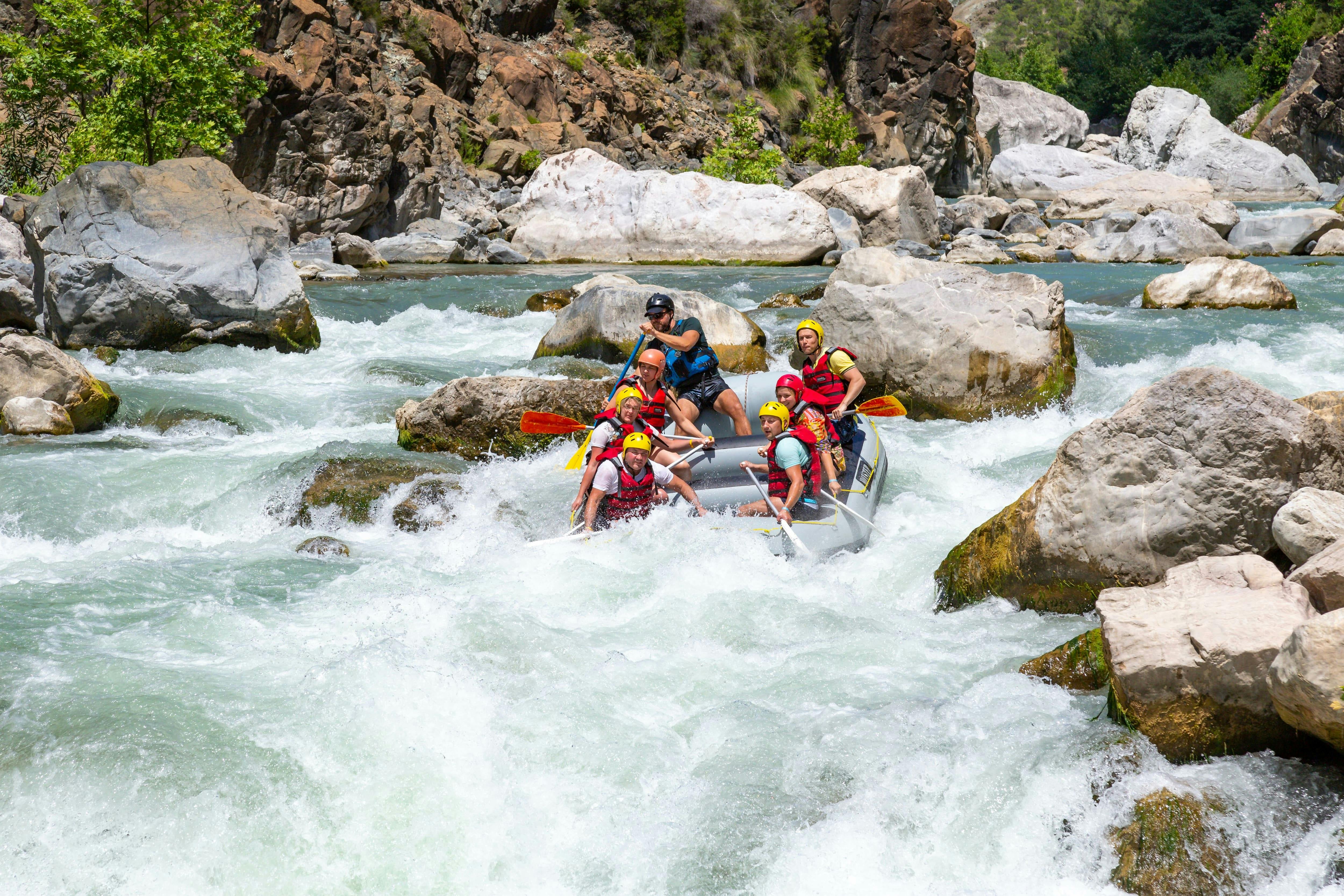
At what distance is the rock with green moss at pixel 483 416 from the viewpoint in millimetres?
7367

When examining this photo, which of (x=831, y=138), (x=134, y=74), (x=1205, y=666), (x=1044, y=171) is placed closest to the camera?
(x=1205, y=666)

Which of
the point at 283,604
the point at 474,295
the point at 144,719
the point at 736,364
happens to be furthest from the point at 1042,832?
the point at 474,295

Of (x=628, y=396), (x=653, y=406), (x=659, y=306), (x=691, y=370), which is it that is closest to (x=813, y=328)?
Result: (x=691, y=370)

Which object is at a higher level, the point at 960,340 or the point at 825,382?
the point at 825,382

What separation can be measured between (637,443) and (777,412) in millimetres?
857

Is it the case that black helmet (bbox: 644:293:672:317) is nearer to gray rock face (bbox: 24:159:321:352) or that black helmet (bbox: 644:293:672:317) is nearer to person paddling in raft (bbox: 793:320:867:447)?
person paddling in raft (bbox: 793:320:867:447)

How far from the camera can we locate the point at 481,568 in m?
5.56

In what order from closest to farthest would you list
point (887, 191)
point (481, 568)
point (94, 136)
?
point (481, 568)
point (94, 136)
point (887, 191)

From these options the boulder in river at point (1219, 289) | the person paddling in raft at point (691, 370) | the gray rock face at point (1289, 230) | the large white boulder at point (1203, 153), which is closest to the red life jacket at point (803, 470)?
the person paddling in raft at point (691, 370)

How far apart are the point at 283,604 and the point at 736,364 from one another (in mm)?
5645

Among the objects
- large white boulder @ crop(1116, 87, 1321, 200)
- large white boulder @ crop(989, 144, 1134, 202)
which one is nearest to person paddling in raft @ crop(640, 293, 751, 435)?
large white boulder @ crop(989, 144, 1134, 202)

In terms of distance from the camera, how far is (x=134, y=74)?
46.9 feet

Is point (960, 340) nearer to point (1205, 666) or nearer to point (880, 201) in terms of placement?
point (1205, 666)

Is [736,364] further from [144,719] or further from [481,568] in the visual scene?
[144,719]
